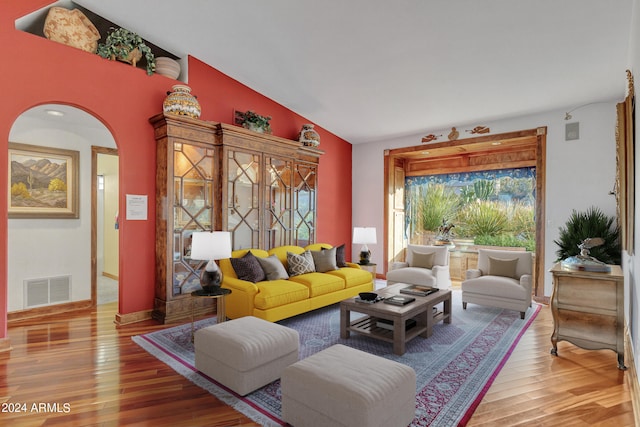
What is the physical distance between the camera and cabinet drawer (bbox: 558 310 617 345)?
2.94 m

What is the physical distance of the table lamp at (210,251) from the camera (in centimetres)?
329

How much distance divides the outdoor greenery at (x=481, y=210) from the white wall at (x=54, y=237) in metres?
5.95

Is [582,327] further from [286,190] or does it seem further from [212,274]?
[286,190]

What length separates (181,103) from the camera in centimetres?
405

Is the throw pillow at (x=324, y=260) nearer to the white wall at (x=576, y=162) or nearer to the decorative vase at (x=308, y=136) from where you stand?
the decorative vase at (x=308, y=136)

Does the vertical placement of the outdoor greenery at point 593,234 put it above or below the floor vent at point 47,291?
above

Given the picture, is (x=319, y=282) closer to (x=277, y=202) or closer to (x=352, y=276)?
(x=352, y=276)

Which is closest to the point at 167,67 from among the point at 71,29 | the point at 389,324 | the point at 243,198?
the point at 71,29

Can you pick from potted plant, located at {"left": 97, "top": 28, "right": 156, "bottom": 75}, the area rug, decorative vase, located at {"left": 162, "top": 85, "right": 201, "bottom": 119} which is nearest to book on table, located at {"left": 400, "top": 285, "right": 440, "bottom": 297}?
the area rug

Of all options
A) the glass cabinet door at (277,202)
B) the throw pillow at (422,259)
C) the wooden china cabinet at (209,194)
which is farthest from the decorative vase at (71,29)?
the throw pillow at (422,259)

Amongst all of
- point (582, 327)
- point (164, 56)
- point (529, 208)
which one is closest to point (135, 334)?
point (164, 56)

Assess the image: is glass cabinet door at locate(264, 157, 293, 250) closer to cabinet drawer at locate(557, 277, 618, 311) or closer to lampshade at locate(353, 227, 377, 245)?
lampshade at locate(353, 227, 377, 245)

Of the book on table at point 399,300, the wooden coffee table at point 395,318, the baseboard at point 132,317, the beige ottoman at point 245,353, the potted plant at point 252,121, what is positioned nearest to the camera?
the beige ottoman at point 245,353

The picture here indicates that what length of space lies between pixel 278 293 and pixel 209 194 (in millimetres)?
1663
